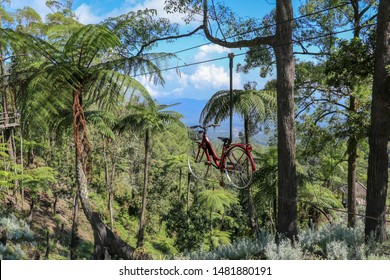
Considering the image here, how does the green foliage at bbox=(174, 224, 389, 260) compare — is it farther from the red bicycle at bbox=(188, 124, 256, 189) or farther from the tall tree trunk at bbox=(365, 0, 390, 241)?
the red bicycle at bbox=(188, 124, 256, 189)

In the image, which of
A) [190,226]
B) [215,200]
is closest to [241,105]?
[215,200]

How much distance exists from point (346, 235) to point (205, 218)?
28.7 ft

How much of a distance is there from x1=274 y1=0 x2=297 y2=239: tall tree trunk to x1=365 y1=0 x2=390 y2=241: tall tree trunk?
3.84ft

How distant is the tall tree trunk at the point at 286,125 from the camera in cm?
629

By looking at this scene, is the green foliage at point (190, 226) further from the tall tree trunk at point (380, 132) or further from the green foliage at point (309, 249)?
the tall tree trunk at point (380, 132)

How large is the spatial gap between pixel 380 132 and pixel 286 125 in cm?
141

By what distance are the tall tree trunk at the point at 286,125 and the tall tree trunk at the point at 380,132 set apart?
3.84 ft

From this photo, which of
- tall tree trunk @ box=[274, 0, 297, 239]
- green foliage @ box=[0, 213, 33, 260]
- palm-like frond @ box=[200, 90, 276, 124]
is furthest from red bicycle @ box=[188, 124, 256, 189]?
green foliage @ box=[0, 213, 33, 260]

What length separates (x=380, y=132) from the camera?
5777 millimetres

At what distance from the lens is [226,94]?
32.6 ft

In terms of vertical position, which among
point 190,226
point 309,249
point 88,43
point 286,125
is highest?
point 88,43

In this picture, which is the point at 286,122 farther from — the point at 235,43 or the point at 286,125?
the point at 235,43

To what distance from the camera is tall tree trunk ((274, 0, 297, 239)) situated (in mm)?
6285

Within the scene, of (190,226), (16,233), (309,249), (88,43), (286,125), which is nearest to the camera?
(309,249)
